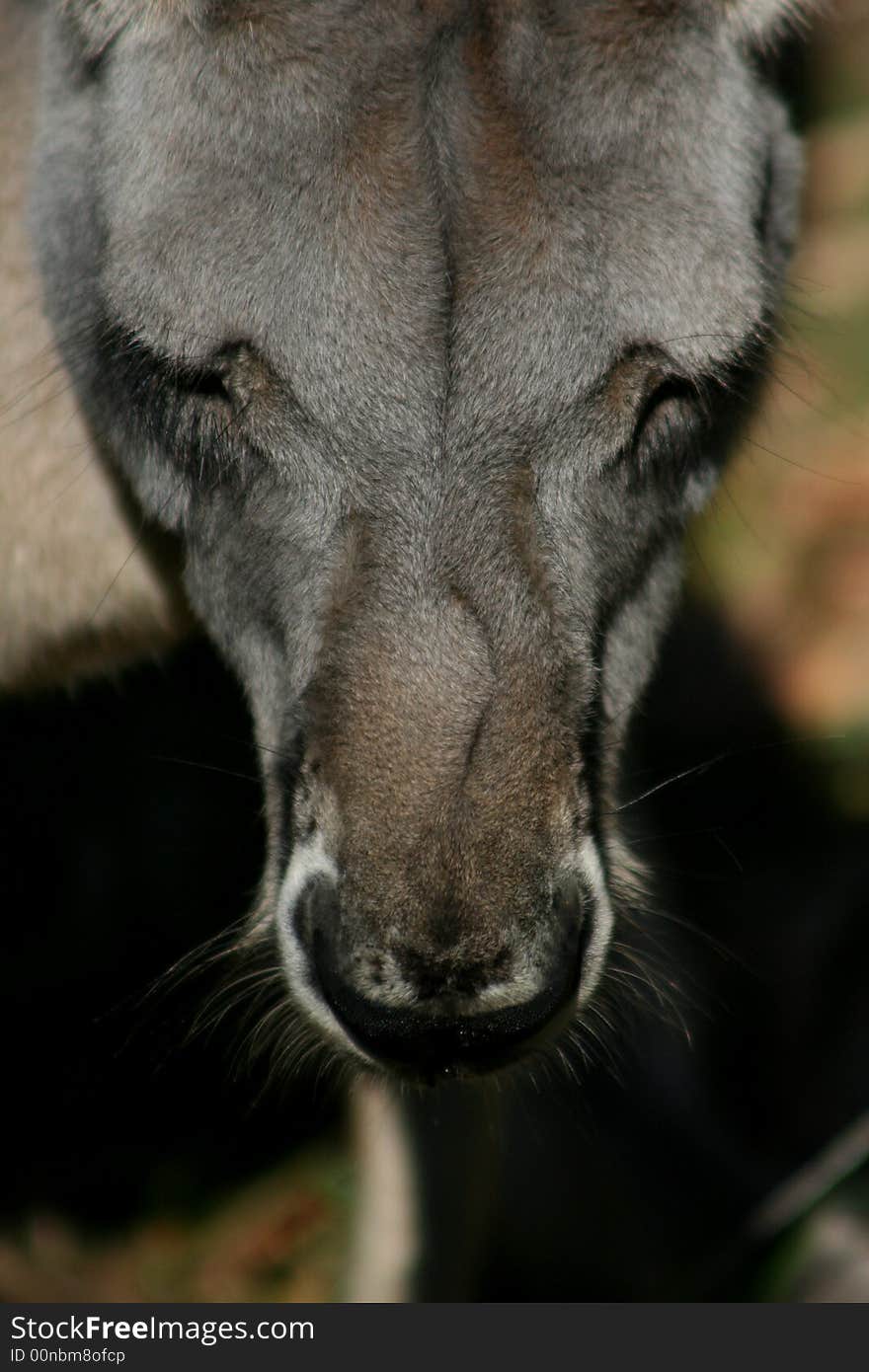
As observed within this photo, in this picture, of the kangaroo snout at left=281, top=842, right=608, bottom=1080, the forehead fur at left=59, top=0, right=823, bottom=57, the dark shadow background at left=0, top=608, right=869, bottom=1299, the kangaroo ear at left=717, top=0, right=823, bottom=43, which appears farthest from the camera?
the dark shadow background at left=0, top=608, right=869, bottom=1299

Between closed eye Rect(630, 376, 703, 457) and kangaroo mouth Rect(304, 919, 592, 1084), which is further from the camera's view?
closed eye Rect(630, 376, 703, 457)

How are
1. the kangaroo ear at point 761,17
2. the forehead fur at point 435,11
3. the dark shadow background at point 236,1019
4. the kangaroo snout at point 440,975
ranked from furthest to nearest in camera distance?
the dark shadow background at point 236,1019, the kangaroo ear at point 761,17, the forehead fur at point 435,11, the kangaroo snout at point 440,975

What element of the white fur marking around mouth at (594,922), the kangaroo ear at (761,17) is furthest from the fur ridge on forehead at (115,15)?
the white fur marking around mouth at (594,922)

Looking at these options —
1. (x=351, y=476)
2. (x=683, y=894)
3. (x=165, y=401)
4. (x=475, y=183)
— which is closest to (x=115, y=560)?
(x=165, y=401)

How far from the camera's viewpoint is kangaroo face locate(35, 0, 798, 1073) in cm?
214

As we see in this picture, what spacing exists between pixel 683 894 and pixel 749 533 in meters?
1.37

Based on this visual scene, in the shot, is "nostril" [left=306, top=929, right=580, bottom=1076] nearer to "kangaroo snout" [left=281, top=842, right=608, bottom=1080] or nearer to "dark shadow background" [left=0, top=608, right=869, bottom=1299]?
"kangaroo snout" [left=281, top=842, right=608, bottom=1080]

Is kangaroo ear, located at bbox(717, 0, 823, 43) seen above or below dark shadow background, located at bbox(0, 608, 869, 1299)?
above

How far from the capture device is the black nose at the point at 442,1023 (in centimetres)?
212

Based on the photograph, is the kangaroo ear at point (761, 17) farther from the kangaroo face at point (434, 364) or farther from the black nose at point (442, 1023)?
the black nose at point (442, 1023)

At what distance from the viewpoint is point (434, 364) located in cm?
221

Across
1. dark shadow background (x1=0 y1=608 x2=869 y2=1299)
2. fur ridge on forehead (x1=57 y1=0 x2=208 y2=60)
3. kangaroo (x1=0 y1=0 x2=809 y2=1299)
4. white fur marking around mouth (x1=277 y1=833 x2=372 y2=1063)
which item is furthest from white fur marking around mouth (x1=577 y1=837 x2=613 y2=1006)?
dark shadow background (x1=0 y1=608 x2=869 y2=1299)

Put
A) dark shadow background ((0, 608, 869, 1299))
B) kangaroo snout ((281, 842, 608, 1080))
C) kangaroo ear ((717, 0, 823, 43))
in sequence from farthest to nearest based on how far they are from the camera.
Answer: dark shadow background ((0, 608, 869, 1299)) < kangaroo ear ((717, 0, 823, 43)) < kangaroo snout ((281, 842, 608, 1080))

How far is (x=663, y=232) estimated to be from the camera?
2.25 m
